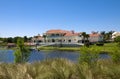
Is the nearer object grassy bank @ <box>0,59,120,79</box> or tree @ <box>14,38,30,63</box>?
grassy bank @ <box>0,59,120,79</box>

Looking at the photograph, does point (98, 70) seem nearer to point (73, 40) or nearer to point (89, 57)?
point (89, 57)

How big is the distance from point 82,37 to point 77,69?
120 metres

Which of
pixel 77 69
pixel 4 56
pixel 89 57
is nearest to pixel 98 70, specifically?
pixel 77 69

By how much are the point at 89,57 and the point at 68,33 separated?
4384 inches

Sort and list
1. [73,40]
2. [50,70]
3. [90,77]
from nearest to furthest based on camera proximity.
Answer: [90,77] → [50,70] → [73,40]

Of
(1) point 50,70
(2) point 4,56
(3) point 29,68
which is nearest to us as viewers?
(1) point 50,70

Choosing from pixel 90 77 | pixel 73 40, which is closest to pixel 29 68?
pixel 90 77

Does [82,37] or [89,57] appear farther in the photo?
[82,37]

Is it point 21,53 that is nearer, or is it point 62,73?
point 62,73

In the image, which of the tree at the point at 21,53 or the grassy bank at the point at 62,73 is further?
the tree at the point at 21,53

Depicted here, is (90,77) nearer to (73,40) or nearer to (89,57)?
(89,57)

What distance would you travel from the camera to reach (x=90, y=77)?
9.02 m

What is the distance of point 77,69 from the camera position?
32.0 feet

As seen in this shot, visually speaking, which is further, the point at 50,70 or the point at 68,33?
the point at 68,33
